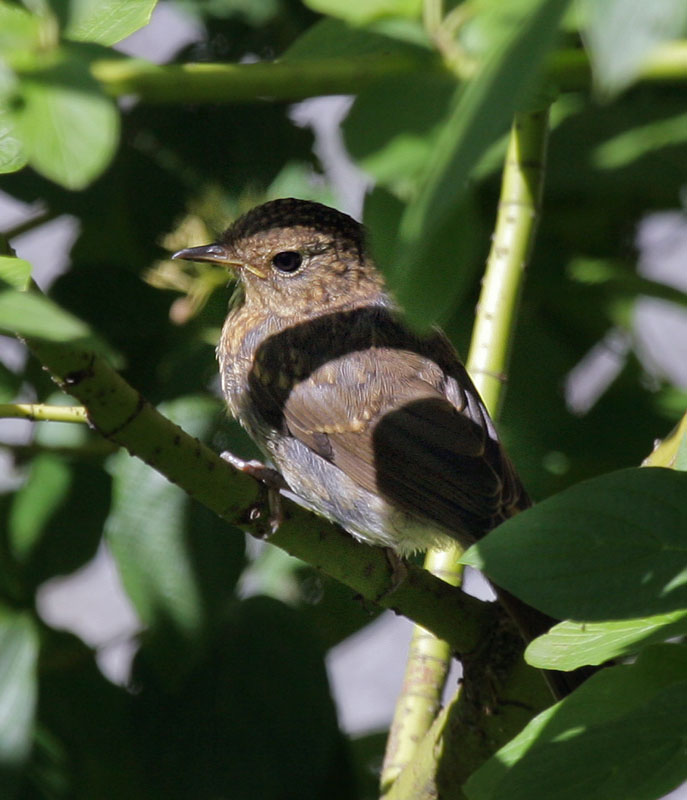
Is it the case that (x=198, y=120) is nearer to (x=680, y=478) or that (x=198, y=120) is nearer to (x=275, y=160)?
(x=275, y=160)

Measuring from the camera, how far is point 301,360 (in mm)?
2459

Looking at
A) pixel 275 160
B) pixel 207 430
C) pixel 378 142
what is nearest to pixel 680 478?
pixel 378 142

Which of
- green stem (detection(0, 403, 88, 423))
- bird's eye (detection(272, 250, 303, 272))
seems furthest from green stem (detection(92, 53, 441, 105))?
bird's eye (detection(272, 250, 303, 272))

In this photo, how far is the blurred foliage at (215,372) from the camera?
727 millimetres

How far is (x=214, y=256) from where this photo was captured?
2492mm

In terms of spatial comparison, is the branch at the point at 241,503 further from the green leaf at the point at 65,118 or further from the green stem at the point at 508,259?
the green stem at the point at 508,259

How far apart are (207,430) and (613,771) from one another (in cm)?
118

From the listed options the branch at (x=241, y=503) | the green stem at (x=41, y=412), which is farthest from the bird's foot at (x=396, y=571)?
the green stem at (x=41, y=412)

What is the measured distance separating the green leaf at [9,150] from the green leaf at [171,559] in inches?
37.3

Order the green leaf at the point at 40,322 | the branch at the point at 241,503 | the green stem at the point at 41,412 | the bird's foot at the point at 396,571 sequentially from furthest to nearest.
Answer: the bird's foot at the point at 396,571 → the green stem at the point at 41,412 → the branch at the point at 241,503 → the green leaf at the point at 40,322

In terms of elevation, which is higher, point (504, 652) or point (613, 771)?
point (613, 771)

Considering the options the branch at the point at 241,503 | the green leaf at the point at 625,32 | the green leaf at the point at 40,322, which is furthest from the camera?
the branch at the point at 241,503

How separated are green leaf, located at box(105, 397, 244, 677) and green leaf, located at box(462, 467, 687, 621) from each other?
914 mm

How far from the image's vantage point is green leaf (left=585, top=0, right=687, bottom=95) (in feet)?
1.46
